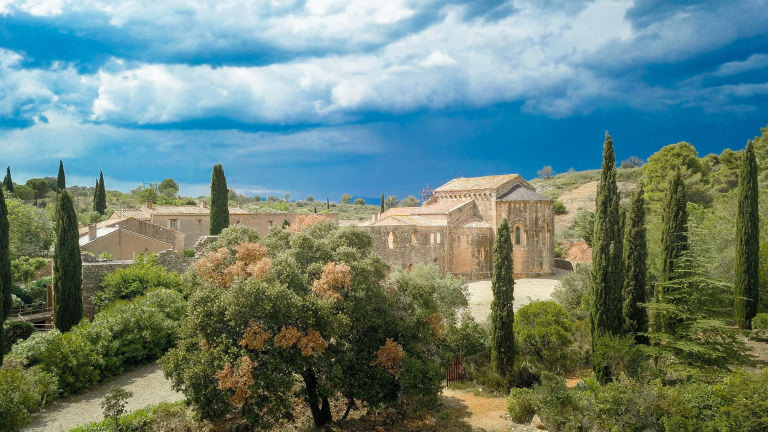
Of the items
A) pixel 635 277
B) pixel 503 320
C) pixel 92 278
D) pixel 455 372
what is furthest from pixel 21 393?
pixel 635 277

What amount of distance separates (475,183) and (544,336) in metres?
19.9

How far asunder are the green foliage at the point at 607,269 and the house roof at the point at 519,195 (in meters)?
16.3

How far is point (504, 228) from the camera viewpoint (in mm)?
18156

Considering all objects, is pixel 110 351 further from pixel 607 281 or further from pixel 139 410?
pixel 607 281

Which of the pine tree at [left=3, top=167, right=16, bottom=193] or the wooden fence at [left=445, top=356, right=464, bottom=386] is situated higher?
the pine tree at [left=3, top=167, right=16, bottom=193]

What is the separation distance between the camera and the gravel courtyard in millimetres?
24798

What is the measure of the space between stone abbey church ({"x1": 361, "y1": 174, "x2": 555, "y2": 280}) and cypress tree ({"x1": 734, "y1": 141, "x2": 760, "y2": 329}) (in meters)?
13.1

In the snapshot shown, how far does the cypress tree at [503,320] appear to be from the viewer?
17188mm

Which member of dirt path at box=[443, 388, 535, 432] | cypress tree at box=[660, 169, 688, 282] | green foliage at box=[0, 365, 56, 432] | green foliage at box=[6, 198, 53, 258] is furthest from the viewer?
green foliage at box=[6, 198, 53, 258]

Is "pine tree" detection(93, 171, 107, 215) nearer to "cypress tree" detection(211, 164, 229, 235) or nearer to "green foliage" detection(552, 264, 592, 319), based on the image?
→ "cypress tree" detection(211, 164, 229, 235)

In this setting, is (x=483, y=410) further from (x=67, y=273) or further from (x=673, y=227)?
(x=67, y=273)

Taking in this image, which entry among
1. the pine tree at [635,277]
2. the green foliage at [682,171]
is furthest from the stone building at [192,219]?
the pine tree at [635,277]

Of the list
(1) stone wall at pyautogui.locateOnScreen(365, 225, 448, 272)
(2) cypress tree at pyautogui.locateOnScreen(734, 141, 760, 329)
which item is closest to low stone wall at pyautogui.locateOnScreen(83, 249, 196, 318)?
(1) stone wall at pyautogui.locateOnScreen(365, 225, 448, 272)

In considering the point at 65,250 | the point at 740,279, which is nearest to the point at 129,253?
the point at 65,250
